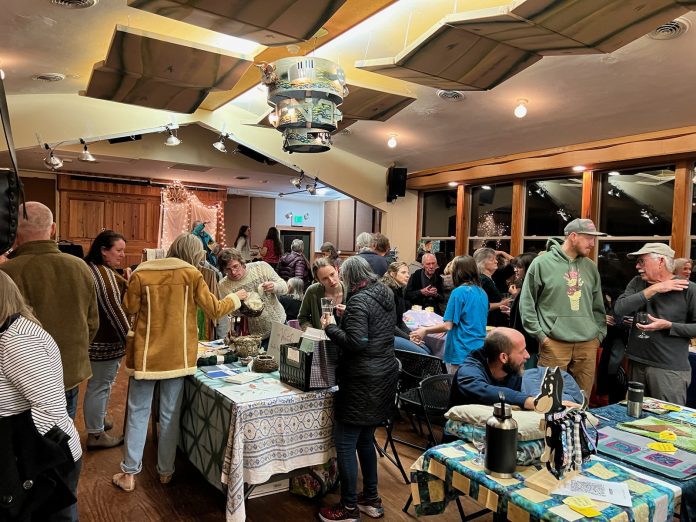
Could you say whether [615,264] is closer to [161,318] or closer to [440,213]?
[440,213]

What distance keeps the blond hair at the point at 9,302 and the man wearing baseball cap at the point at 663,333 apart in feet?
10.8

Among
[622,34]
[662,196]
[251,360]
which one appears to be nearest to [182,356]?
[251,360]

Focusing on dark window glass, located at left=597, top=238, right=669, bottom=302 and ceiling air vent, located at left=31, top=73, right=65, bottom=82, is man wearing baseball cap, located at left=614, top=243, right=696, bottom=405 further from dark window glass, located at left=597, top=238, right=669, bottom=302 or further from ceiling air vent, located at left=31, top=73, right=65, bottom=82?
ceiling air vent, located at left=31, top=73, right=65, bottom=82

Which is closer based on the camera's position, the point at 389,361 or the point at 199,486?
the point at 389,361

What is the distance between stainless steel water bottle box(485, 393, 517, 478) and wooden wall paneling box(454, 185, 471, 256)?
580 cm

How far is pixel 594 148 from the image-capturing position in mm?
5262

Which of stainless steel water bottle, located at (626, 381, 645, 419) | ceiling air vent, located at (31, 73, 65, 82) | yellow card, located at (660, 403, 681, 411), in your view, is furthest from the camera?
ceiling air vent, located at (31, 73, 65, 82)

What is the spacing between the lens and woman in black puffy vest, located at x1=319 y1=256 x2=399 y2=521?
8.40ft

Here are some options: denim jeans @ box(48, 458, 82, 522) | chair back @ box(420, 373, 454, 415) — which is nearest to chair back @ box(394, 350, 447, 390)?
chair back @ box(420, 373, 454, 415)

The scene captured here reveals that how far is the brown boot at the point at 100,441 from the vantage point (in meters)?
3.57

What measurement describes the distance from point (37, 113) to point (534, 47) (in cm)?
547

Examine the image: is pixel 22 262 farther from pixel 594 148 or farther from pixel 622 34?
pixel 594 148

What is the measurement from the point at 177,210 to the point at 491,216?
6.94m

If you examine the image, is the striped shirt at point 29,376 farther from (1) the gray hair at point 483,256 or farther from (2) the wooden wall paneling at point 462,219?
(2) the wooden wall paneling at point 462,219
